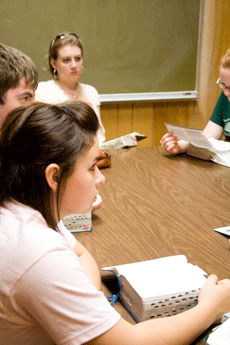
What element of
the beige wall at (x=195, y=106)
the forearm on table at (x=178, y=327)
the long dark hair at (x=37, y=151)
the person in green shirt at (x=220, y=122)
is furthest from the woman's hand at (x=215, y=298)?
the beige wall at (x=195, y=106)

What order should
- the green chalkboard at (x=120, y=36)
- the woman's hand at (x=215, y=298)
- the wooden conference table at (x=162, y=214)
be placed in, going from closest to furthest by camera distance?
the woman's hand at (x=215, y=298), the wooden conference table at (x=162, y=214), the green chalkboard at (x=120, y=36)

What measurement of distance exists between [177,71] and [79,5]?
1.10m

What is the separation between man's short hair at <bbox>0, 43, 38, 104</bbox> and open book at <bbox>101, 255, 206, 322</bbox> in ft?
2.58

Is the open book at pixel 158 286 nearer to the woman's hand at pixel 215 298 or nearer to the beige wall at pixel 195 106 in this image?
the woman's hand at pixel 215 298

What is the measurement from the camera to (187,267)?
0.93 meters

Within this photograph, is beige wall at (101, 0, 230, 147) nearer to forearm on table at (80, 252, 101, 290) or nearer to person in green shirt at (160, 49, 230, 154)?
person in green shirt at (160, 49, 230, 154)

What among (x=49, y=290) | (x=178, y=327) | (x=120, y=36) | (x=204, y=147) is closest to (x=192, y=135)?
(x=204, y=147)

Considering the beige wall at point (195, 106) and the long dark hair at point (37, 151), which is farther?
the beige wall at point (195, 106)

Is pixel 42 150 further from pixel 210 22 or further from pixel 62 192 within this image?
pixel 210 22

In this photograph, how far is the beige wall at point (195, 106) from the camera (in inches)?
134

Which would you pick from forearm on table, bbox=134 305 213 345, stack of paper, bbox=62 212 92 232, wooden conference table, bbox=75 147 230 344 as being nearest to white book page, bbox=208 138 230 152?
wooden conference table, bbox=75 147 230 344

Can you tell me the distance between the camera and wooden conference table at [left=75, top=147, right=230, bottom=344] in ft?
3.58

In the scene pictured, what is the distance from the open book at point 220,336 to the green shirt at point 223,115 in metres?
1.73

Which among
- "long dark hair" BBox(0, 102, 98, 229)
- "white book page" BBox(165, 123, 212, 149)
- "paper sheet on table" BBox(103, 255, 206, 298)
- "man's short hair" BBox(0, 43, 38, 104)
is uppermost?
"man's short hair" BBox(0, 43, 38, 104)
